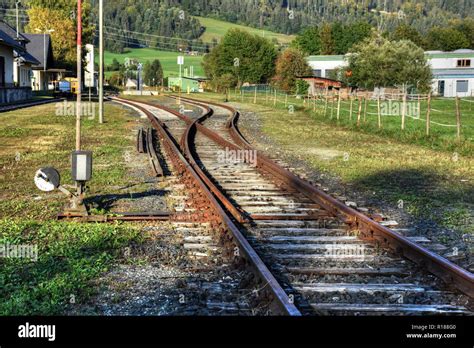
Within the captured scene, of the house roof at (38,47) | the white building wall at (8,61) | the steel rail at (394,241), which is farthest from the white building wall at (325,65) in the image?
the steel rail at (394,241)

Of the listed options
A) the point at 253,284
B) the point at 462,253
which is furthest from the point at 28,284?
the point at 462,253

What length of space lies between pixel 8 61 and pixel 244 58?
198 feet

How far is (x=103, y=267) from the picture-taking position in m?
6.67

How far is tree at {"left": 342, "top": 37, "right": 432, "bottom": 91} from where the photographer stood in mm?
74125

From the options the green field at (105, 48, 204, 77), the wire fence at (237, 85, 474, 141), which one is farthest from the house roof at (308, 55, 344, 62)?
the green field at (105, 48, 204, 77)

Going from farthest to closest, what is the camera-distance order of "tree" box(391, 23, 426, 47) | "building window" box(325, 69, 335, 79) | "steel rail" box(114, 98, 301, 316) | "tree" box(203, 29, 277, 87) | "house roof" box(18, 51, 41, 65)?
1. "tree" box(391, 23, 426, 47)
2. "tree" box(203, 29, 277, 87)
3. "building window" box(325, 69, 335, 79)
4. "house roof" box(18, 51, 41, 65)
5. "steel rail" box(114, 98, 301, 316)

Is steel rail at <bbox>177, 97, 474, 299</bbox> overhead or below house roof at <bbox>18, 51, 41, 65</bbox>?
below

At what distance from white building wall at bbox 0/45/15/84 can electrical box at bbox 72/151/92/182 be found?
142 ft

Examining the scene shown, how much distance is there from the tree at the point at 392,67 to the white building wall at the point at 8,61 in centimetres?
4191

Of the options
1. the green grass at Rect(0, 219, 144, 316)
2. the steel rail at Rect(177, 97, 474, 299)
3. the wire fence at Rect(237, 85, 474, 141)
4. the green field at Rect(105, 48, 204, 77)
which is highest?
the green field at Rect(105, 48, 204, 77)

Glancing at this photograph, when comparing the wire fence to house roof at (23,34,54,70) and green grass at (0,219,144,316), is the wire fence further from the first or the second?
house roof at (23,34,54,70)

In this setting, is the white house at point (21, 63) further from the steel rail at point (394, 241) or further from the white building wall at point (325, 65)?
the white building wall at point (325, 65)

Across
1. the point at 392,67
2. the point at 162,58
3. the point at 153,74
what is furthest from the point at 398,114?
the point at 162,58

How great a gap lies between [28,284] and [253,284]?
215cm
